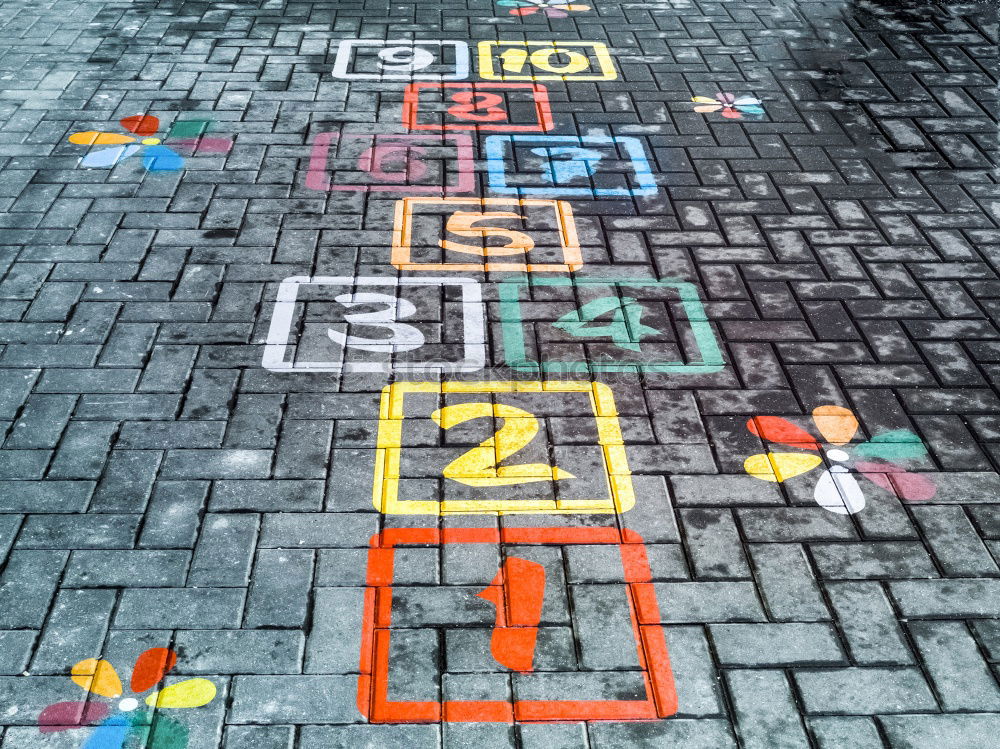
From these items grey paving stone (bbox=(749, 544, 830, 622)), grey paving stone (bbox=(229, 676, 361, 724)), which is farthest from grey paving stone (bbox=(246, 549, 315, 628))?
grey paving stone (bbox=(749, 544, 830, 622))

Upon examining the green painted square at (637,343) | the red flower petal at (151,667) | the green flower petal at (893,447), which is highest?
the green painted square at (637,343)

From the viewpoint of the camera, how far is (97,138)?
5660 mm

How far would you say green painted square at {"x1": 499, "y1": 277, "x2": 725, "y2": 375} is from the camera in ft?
13.4

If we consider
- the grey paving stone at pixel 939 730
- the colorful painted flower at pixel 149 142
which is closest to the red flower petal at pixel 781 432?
the grey paving stone at pixel 939 730

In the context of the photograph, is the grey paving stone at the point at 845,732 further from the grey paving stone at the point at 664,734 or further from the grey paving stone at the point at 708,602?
the grey paving stone at the point at 708,602

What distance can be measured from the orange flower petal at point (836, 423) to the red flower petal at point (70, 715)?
2843 millimetres

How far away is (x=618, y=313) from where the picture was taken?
14.4ft

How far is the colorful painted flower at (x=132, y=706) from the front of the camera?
273cm

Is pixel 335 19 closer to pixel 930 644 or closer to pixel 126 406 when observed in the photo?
pixel 126 406

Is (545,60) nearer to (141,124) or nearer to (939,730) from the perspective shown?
(141,124)

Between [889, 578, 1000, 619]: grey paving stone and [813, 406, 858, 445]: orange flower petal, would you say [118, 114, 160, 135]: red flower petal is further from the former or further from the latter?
[889, 578, 1000, 619]: grey paving stone

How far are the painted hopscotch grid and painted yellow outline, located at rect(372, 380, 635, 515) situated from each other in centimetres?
89

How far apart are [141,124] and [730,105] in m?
3.83

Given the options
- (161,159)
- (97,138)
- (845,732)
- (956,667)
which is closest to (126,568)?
(845,732)
